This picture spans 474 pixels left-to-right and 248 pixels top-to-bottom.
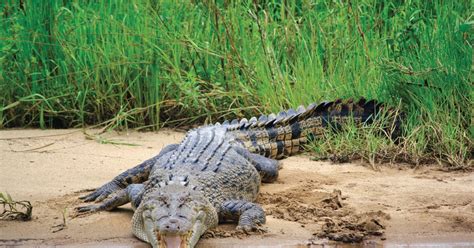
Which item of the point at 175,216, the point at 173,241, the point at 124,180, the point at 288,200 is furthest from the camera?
the point at 124,180

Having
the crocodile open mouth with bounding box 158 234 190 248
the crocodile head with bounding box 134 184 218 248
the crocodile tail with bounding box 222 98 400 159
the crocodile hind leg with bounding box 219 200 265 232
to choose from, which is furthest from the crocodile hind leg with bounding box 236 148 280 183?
the crocodile open mouth with bounding box 158 234 190 248

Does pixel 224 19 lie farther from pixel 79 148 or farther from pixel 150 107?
pixel 79 148

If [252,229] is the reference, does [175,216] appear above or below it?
above

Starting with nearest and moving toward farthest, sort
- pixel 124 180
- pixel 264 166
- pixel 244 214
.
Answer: pixel 244 214 → pixel 124 180 → pixel 264 166

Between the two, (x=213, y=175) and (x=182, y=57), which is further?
(x=182, y=57)

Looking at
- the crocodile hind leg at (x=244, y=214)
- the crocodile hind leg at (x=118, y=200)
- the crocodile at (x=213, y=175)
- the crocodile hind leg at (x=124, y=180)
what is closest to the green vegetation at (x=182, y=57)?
the crocodile at (x=213, y=175)

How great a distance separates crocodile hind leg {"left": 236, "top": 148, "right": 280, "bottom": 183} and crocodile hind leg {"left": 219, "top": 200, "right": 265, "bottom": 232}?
946 mm

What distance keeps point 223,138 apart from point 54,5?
245 cm

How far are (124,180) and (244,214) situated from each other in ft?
4.15

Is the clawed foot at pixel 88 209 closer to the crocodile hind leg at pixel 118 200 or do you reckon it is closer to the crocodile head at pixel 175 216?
the crocodile hind leg at pixel 118 200

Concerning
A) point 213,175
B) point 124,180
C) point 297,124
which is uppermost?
point 213,175

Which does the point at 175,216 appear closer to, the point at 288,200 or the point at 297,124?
the point at 288,200

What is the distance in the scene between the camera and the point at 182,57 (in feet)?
26.9

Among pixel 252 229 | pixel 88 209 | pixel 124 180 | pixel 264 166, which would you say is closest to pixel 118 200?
pixel 88 209
